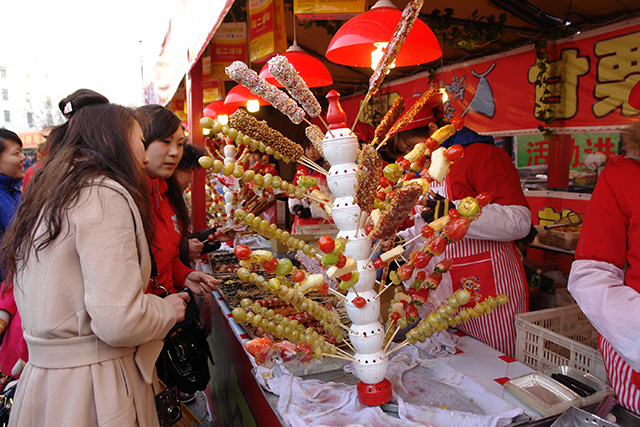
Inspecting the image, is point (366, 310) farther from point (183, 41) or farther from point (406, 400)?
point (183, 41)

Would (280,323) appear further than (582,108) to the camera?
No

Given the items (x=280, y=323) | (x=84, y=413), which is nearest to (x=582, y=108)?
(x=280, y=323)

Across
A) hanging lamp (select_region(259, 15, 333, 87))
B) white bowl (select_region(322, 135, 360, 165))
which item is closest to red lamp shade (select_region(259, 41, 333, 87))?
hanging lamp (select_region(259, 15, 333, 87))

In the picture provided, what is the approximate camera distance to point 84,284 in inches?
44.3

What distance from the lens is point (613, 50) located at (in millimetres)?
3908

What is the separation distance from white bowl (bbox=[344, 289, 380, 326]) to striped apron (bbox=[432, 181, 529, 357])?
41.8 inches

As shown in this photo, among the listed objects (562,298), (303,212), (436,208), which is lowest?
(562,298)

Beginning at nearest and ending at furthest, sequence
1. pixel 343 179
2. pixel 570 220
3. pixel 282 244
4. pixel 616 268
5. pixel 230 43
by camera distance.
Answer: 1. pixel 343 179
2. pixel 616 268
3. pixel 282 244
4. pixel 230 43
5. pixel 570 220

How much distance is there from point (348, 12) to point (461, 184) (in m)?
1.06

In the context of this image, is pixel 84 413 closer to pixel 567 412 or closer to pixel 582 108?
pixel 567 412

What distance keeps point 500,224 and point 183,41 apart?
2568mm

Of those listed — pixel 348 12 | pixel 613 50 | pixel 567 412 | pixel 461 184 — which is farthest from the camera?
pixel 613 50

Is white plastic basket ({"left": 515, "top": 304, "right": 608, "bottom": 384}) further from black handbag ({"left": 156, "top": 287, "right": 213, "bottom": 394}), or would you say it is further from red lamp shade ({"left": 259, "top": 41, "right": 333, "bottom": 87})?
red lamp shade ({"left": 259, "top": 41, "right": 333, "bottom": 87})

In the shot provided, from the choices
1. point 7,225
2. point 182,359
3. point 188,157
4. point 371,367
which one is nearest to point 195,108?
point 188,157
